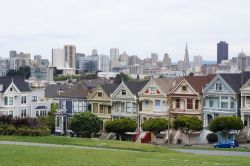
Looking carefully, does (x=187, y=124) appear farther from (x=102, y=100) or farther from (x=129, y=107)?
(x=102, y=100)

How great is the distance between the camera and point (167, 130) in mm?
72312

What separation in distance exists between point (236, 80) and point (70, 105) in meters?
26.0

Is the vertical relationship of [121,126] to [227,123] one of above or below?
below

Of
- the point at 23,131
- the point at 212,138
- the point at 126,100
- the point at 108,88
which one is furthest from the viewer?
the point at 108,88

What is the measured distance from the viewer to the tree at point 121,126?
239ft

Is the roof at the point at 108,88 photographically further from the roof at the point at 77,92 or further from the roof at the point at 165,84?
the roof at the point at 165,84

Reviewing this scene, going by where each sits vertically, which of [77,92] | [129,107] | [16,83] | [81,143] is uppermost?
[16,83]

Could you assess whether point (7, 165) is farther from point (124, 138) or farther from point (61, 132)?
point (61, 132)

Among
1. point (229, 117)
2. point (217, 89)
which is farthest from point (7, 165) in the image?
point (217, 89)

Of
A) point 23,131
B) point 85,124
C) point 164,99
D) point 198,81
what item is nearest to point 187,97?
point 198,81

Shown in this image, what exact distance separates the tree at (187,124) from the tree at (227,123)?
3.00 metres

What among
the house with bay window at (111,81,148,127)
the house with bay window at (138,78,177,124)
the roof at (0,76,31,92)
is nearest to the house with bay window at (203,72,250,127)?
the house with bay window at (138,78,177,124)

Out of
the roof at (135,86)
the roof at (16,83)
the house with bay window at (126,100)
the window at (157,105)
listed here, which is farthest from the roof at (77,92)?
the window at (157,105)

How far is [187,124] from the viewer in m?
68.9
